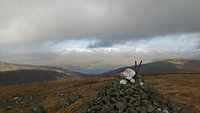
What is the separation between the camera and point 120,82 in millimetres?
33812

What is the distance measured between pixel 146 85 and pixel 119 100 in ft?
17.1

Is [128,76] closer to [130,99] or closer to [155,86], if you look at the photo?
[130,99]

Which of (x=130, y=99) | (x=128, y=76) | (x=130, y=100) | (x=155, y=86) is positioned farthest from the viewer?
(x=155, y=86)

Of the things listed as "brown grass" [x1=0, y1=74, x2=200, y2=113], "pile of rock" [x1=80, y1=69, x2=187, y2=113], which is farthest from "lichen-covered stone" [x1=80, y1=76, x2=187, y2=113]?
"brown grass" [x1=0, y1=74, x2=200, y2=113]

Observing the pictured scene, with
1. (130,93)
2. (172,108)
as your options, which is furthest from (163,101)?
(130,93)

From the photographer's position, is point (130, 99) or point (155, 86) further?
point (155, 86)

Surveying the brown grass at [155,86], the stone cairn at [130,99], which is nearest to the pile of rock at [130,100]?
the stone cairn at [130,99]

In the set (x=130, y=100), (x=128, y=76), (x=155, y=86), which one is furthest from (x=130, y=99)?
(x=155, y=86)

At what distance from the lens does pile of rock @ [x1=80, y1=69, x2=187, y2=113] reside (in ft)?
102

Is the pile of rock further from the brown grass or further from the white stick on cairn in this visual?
the brown grass

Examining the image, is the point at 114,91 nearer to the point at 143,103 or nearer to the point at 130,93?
the point at 130,93

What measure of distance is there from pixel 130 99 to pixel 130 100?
21cm

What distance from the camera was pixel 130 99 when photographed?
31828 millimetres

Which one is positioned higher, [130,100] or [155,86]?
[130,100]
